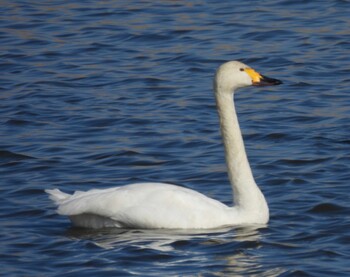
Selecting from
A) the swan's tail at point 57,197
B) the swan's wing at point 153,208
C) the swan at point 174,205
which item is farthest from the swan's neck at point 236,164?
the swan's tail at point 57,197

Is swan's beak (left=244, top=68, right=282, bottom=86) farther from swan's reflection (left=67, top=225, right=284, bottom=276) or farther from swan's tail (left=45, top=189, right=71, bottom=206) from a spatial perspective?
swan's tail (left=45, top=189, right=71, bottom=206)

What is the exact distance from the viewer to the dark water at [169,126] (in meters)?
9.18

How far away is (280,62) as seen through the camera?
52.3 ft

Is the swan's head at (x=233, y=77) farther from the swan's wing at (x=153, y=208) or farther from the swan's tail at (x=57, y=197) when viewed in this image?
the swan's tail at (x=57, y=197)

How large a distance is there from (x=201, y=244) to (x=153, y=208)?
0.56 meters

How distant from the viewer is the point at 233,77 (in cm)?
998

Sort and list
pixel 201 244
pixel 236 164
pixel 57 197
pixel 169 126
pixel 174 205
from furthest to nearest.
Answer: pixel 169 126, pixel 236 164, pixel 57 197, pixel 174 205, pixel 201 244

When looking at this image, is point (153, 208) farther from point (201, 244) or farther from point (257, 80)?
point (257, 80)

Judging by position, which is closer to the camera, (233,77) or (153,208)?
(153,208)

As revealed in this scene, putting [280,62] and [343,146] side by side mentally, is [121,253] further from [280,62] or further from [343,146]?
[280,62]

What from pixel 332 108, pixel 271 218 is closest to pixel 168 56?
pixel 332 108

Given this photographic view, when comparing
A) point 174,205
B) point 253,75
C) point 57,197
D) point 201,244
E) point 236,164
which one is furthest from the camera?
point 236,164

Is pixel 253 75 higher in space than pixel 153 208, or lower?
higher

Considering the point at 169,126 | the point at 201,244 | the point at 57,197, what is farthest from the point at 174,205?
the point at 169,126
